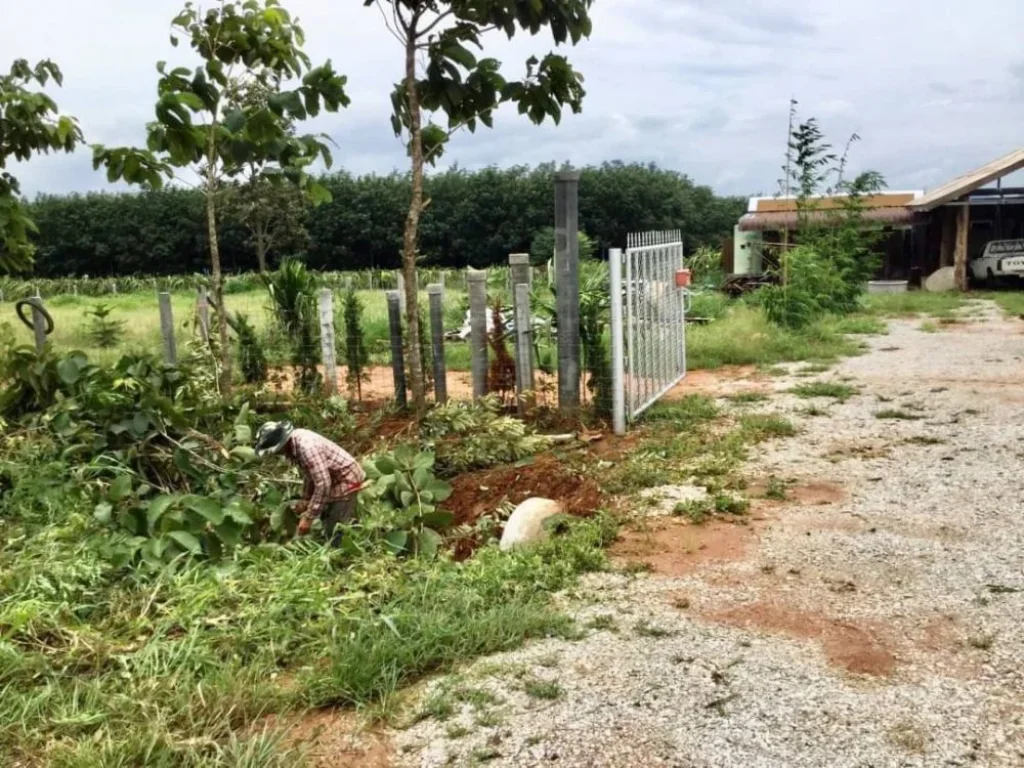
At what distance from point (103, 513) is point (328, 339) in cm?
410

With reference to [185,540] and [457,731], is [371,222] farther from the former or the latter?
[457,731]

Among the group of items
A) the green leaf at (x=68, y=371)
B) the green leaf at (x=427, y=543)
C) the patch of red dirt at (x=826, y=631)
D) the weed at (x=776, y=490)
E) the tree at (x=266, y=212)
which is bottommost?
the patch of red dirt at (x=826, y=631)

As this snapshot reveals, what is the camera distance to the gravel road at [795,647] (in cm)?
271

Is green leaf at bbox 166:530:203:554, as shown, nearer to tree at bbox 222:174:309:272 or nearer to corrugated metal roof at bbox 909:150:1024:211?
corrugated metal roof at bbox 909:150:1024:211

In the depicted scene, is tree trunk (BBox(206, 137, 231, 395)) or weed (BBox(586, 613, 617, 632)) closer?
weed (BBox(586, 613, 617, 632))

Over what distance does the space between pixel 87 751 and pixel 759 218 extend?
21157mm

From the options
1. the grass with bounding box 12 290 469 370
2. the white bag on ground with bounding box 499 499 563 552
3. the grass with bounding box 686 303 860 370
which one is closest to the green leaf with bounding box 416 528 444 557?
the white bag on ground with bounding box 499 499 563 552

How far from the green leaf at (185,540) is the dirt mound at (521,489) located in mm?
1692

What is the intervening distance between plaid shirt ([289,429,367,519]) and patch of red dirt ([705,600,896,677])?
5.98ft

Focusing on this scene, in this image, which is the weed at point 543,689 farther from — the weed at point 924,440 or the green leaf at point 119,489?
the weed at point 924,440

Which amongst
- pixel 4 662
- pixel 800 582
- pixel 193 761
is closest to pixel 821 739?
pixel 800 582

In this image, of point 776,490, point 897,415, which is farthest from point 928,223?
point 776,490

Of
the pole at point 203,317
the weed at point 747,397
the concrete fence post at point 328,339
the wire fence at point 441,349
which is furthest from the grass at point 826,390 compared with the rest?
the pole at point 203,317

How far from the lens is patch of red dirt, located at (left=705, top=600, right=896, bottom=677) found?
10.4ft
